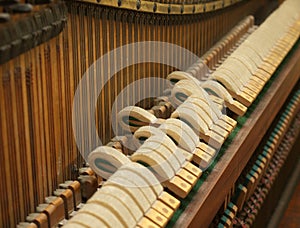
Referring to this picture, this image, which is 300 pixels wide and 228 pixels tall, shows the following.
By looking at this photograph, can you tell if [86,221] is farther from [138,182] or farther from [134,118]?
[134,118]

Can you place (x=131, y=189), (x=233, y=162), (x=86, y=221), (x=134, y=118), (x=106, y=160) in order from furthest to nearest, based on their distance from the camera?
1. (x=233, y=162)
2. (x=134, y=118)
3. (x=106, y=160)
4. (x=131, y=189)
5. (x=86, y=221)

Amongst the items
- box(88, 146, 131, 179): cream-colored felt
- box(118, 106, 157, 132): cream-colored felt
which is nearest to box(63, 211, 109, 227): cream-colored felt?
box(88, 146, 131, 179): cream-colored felt

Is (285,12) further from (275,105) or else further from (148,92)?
(148,92)

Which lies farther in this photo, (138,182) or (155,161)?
(155,161)

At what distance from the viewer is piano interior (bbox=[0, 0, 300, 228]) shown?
5.23 ft

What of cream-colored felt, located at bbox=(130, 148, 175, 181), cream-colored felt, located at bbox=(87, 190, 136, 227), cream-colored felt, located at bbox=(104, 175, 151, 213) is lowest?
cream-colored felt, located at bbox=(87, 190, 136, 227)

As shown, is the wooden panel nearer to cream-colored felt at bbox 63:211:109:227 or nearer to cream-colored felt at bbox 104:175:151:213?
cream-colored felt at bbox 104:175:151:213

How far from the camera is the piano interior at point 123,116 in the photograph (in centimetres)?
159

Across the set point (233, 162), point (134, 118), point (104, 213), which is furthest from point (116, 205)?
point (233, 162)

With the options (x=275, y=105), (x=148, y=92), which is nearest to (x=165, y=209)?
(x=148, y=92)

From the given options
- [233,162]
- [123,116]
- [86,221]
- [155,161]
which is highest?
[233,162]

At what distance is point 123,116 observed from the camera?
2.10 m

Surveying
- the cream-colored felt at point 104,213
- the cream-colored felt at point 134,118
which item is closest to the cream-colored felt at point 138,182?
the cream-colored felt at point 104,213

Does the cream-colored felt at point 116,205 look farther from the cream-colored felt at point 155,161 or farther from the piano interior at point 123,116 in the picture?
the cream-colored felt at point 155,161
